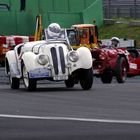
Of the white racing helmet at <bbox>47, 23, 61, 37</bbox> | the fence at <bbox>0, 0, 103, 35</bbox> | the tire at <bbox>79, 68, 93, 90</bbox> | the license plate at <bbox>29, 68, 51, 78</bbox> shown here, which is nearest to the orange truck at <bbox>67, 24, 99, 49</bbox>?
the white racing helmet at <bbox>47, 23, 61, 37</bbox>

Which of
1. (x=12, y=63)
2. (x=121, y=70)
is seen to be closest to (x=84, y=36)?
(x=121, y=70)

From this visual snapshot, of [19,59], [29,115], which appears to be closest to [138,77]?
[19,59]

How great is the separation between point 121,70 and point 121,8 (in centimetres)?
4032

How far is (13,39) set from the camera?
42.0 metres

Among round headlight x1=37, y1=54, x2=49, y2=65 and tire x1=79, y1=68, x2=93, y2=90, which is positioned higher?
round headlight x1=37, y1=54, x2=49, y2=65

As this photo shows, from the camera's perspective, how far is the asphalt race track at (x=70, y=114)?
1140 cm

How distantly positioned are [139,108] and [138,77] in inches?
622

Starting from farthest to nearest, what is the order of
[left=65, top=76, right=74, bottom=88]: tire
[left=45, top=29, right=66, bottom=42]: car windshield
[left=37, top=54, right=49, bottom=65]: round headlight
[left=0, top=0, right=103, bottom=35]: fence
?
1. [left=0, top=0, right=103, bottom=35]: fence
2. [left=65, top=76, right=74, bottom=88]: tire
3. [left=45, top=29, right=66, bottom=42]: car windshield
4. [left=37, top=54, right=49, bottom=65]: round headlight

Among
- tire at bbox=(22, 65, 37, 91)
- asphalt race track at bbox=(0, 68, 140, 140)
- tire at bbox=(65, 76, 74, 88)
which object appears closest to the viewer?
asphalt race track at bbox=(0, 68, 140, 140)

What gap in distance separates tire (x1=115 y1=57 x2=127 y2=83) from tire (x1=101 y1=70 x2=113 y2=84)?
313mm

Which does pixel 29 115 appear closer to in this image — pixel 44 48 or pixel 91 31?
pixel 44 48

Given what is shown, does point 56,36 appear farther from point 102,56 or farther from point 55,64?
point 102,56

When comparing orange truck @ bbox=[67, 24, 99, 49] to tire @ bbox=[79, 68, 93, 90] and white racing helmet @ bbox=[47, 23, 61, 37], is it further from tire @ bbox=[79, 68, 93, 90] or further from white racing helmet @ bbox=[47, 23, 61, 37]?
tire @ bbox=[79, 68, 93, 90]

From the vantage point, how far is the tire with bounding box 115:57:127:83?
2738 cm
